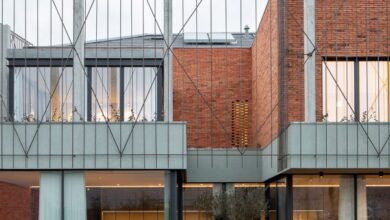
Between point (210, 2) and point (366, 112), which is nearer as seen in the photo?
point (366, 112)

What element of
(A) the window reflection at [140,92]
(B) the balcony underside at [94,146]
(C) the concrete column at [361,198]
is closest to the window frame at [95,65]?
(A) the window reflection at [140,92]

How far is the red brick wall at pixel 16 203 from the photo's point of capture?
70.0ft

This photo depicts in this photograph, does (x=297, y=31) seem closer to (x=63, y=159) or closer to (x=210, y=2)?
(x=210, y=2)

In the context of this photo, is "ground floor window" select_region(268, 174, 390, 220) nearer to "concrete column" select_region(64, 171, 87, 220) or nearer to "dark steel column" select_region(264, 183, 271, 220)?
"dark steel column" select_region(264, 183, 271, 220)

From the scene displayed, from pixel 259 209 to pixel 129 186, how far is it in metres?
3.71

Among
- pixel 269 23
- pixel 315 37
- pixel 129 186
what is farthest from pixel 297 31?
pixel 129 186

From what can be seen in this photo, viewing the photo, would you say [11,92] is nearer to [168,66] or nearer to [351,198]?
[168,66]

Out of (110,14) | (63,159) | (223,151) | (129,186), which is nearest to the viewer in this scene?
(63,159)

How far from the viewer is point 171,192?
19.5 m

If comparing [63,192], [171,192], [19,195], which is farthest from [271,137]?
[19,195]

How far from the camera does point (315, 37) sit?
19.9 metres

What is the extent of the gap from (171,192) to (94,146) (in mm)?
2216

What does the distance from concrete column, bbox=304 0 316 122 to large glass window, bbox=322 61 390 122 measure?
2.45 ft

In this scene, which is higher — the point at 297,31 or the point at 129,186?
the point at 297,31
